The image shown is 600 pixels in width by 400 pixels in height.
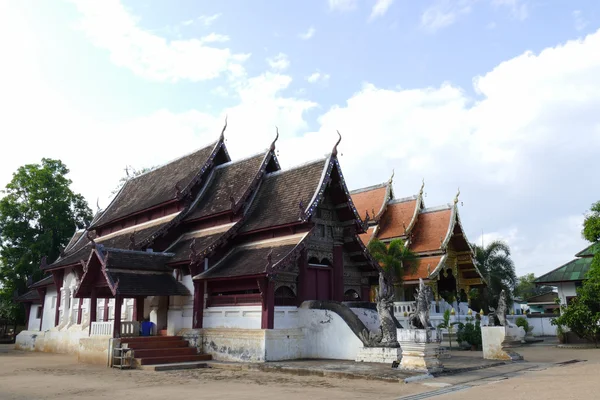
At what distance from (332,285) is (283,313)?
2642 millimetres

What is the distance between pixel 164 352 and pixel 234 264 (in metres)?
3.21

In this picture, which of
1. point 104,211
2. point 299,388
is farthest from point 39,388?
point 104,211

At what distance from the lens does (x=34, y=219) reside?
105 ft

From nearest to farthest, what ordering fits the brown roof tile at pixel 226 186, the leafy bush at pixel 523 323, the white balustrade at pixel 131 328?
1. the white balustrade at pixel 131 328
2. the brown roof tile at pixel 226 186
3. the leafy bush at pixel 523 323

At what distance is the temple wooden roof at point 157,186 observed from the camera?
66.7ft

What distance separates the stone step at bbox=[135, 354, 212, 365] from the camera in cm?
1427

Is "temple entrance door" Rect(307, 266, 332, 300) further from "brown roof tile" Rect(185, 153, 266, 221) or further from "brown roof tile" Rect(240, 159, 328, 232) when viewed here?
"brown roof tile" Rect(185, 153, 266, 221)

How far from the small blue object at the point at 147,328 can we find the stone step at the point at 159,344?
147 cm

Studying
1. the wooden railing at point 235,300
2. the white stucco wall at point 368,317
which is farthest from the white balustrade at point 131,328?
the white stucco wall at point 368,317

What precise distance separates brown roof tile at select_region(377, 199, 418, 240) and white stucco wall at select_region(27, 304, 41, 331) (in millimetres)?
18380

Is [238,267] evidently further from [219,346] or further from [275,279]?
[219,346]

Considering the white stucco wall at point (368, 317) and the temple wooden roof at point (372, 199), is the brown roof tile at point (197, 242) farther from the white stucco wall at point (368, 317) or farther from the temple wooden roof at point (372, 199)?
the temple wooden roof at point (372, 199)

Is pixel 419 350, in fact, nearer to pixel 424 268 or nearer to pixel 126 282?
pixel 126 282

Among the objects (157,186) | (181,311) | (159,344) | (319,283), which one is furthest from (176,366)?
(157,186)
